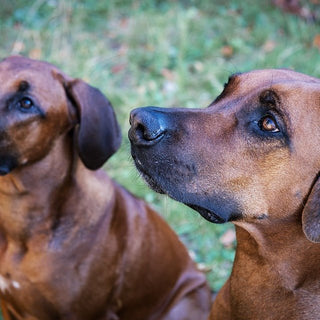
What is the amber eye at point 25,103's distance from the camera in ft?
11.0

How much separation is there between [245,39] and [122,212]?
4.87 meters

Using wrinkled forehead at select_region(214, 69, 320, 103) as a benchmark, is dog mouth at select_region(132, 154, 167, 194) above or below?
below

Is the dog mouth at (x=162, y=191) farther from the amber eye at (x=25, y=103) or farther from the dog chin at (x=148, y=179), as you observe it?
the amber eye at (x=25, y=103)

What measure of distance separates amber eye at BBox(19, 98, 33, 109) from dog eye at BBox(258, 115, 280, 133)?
1466 millimetres

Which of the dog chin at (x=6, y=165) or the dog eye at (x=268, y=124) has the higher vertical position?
the dog eye at (x=268, y=124)

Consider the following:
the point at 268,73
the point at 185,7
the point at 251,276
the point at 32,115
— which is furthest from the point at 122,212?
the point at 185,7

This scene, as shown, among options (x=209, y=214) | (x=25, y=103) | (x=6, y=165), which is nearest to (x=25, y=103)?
(x=25, y=103)

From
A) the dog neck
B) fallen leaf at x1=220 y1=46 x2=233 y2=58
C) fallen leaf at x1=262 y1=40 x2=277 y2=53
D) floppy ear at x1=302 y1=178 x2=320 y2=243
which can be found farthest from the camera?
fallen leaf at x1=262 y1=40 x2=277 y2=53

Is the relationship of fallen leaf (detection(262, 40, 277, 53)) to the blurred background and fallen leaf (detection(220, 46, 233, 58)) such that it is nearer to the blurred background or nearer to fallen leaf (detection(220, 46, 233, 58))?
the blurred background

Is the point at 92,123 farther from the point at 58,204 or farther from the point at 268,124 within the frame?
the point at 268,124

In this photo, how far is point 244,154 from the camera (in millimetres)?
2650

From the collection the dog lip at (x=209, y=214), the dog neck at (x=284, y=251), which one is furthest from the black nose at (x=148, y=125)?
the dog neck at (x=284, y=251)

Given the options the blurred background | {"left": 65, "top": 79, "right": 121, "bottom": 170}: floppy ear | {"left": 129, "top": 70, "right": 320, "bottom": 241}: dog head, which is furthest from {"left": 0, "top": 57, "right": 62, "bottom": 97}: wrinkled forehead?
the blurred background

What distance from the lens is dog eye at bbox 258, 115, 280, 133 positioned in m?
2.62
